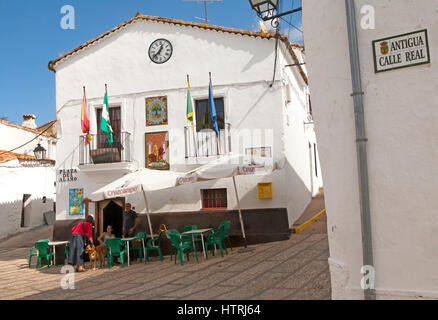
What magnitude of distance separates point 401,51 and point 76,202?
11.5 metres

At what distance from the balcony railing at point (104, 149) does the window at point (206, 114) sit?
2429mm

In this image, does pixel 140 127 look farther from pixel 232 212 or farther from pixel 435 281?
pixel 435 281

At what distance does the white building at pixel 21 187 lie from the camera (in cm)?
1742

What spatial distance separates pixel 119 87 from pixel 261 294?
9.50 m

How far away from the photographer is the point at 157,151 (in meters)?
12.3

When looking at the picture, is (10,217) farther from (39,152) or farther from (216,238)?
(216,238)

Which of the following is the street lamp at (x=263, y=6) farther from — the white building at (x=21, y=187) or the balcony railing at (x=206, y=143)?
the white building at (x=21, y=187)

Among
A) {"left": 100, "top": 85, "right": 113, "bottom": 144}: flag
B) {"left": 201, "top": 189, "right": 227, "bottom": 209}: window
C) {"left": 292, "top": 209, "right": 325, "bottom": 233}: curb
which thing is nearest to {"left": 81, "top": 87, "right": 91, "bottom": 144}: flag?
{"left": 100, "top": 85, "right": 113, "bottom": 144}: flag

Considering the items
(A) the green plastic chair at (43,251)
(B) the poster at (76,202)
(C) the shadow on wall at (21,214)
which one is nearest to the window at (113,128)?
(B) the poster at (76,202)

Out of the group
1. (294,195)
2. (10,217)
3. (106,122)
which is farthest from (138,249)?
(10,217)

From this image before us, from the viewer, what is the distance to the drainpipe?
363 cm

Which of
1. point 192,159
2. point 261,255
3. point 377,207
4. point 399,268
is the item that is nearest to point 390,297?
point 399,268

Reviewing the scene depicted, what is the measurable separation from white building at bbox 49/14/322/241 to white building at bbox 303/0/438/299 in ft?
23.4
